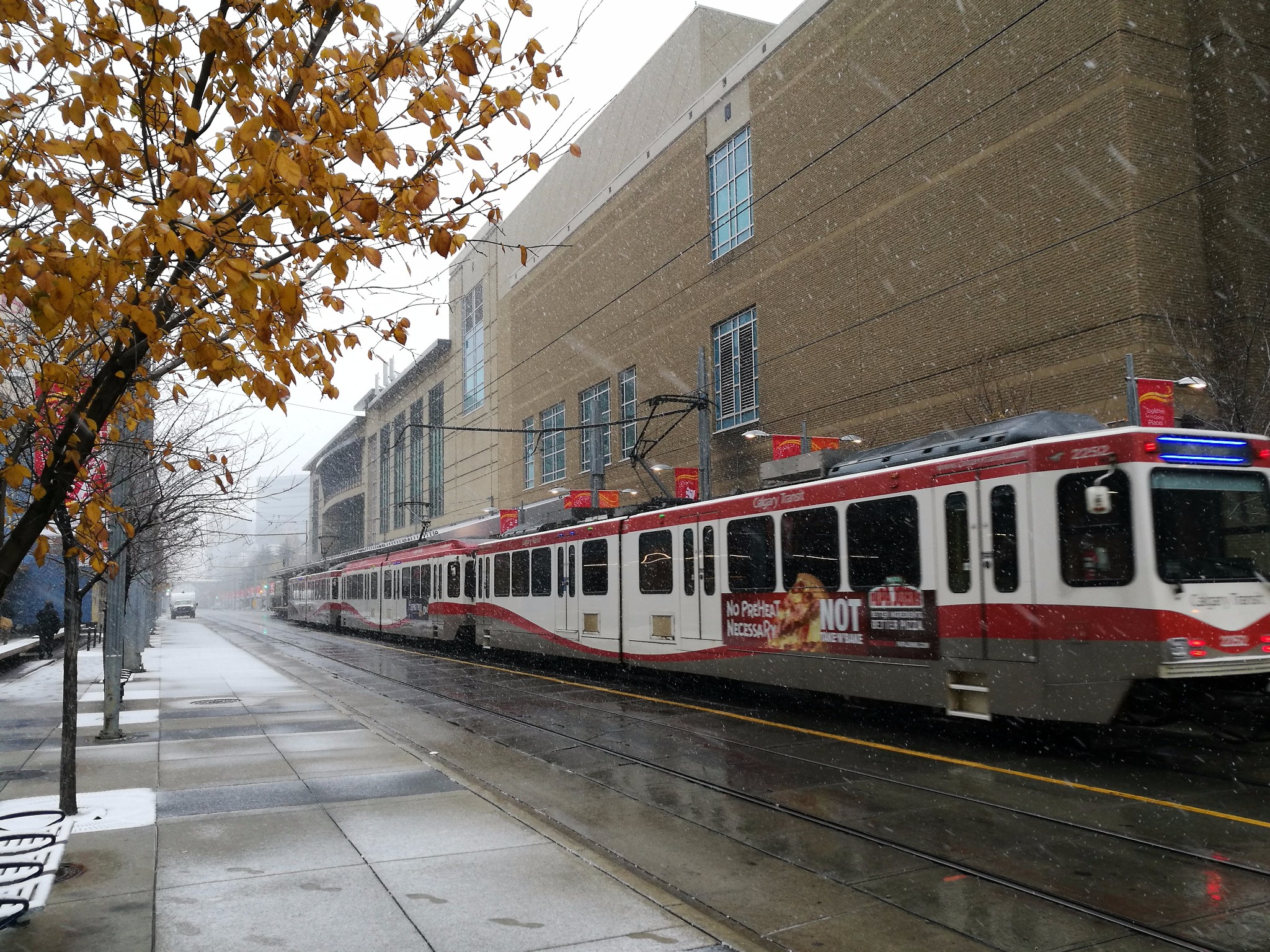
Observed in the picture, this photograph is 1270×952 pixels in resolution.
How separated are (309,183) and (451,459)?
5629 cm

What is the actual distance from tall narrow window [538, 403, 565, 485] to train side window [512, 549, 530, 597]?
67.8ft

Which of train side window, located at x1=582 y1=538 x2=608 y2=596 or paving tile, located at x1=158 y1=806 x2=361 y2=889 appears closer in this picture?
paving tile, located at x1=158 y1=806 x2=361 y2=889

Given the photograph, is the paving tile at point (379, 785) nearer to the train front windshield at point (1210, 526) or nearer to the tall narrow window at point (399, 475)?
the train front windshield at point (1210, 526)

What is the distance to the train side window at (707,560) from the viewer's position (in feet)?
50.6

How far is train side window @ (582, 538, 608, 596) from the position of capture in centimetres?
1905

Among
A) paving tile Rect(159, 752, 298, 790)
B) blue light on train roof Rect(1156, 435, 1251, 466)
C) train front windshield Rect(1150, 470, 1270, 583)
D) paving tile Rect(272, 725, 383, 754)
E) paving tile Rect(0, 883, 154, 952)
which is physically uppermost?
blue light on train roof Rect(1156, 435, 1251, 466)

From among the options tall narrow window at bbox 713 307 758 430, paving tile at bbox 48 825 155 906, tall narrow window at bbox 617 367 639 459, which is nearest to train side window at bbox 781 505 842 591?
paving tile at bbox 48 825 155 906

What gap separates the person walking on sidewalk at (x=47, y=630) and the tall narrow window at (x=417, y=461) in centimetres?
3673

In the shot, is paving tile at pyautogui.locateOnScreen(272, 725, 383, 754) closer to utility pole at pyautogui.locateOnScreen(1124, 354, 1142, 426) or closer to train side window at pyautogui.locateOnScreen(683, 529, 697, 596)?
train side window at pyautogui.locateOnScreen(683, 529, 697, 596)

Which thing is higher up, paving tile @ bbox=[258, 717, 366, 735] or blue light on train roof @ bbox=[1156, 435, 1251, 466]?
blue light on train roof @ bbox=[1156, 435, 1251, 466]

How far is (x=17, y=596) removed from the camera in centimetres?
3500

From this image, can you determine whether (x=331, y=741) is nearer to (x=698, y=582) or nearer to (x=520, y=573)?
(x=698, y=582)

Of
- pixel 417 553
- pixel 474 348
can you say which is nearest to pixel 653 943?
pixel 417 553

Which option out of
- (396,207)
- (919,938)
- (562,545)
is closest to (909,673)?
(919,938)
